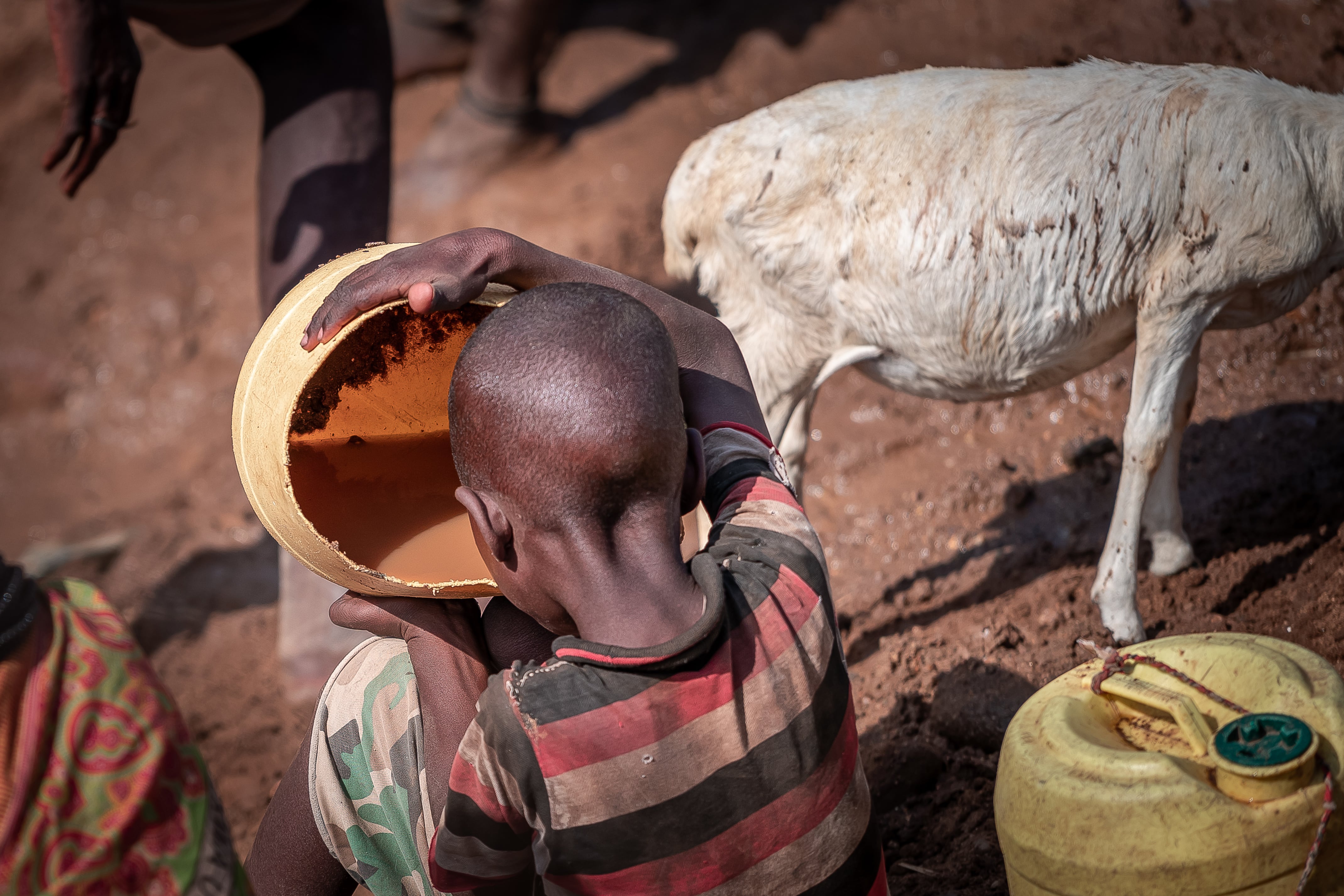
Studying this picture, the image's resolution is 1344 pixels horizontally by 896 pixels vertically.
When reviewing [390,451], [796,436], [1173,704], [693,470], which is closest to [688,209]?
[796,436]

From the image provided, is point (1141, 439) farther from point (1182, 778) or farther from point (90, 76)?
point (90, 76)

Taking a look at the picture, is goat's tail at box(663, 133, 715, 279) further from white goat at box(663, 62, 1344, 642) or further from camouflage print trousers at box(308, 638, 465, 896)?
camouflage print trousers at box(308, 638, 465, 896)

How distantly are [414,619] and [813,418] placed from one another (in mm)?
3095

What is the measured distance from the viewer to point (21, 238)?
23.4ft

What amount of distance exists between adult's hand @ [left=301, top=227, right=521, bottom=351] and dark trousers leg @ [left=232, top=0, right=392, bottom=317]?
2.14 metres

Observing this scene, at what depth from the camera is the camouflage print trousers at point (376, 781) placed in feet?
6.22

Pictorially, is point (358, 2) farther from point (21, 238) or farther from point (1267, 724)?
point (21, 238)

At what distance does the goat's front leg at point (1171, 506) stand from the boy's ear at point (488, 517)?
223cm

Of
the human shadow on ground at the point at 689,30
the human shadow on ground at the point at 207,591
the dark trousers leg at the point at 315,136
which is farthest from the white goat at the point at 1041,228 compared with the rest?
the human shadow on ground at the point at 689,30

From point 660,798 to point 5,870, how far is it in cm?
76

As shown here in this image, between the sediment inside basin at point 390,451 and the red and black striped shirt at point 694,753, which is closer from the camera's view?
the red and black striped shirt at point 694,753

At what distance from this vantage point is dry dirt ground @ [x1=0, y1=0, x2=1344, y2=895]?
3.00m

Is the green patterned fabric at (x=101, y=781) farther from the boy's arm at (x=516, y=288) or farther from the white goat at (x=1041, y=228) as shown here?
the white goat at (x=1041, y=228)

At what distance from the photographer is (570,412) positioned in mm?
1387
